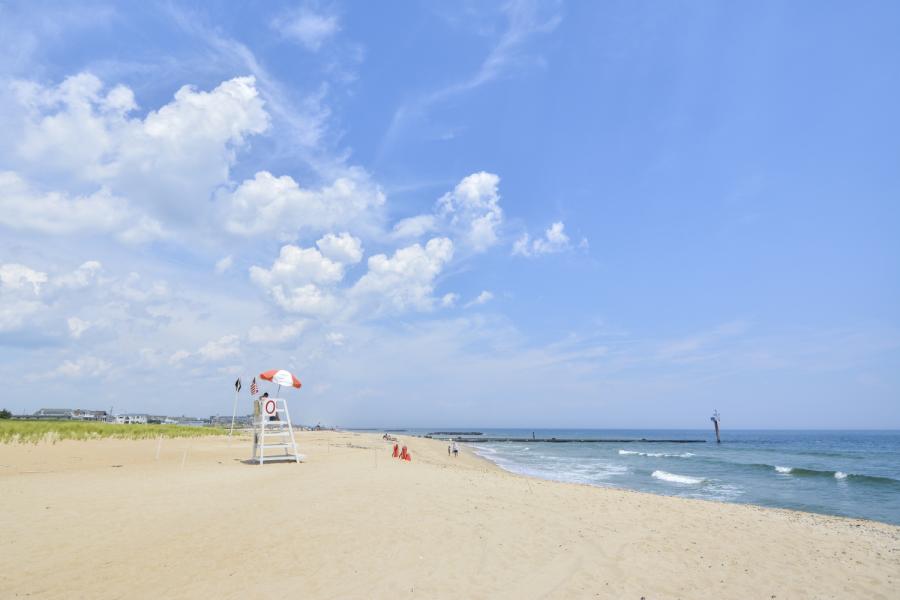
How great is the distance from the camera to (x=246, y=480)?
1680 cm

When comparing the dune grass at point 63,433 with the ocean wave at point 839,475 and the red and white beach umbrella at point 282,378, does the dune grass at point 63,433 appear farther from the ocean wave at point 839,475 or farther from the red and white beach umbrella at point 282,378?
the ocean wave at point 839,475

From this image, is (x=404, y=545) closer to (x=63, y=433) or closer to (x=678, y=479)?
(x=678, y=479)

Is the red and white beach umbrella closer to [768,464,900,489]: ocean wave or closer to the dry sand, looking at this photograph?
the dry sand

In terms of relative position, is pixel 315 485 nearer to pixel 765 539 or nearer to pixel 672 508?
pixel 672 508

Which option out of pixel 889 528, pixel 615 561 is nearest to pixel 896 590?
pixel 615 561

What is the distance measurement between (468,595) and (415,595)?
2.52ft

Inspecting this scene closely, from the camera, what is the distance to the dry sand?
765cm

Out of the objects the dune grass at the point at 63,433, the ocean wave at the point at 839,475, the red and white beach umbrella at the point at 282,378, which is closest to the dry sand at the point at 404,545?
the red and white beach umbrella at the point at 282,378

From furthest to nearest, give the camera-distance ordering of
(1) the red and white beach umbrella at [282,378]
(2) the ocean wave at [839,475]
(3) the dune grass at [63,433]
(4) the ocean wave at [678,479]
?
1. (2) the ocean wave at [839,475]
2. (3) the dune grass at [63,433]
3. (4) the ocean wave at [678,479]
4. (1) the red and white beach umbrella at [282,378]

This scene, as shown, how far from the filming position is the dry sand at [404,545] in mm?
7648

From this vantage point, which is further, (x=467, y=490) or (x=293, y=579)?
(x=467, y=490)

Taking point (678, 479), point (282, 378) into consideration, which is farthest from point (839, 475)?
point (282, 378)

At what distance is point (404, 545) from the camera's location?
9492 mm

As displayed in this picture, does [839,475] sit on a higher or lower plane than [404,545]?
lower
